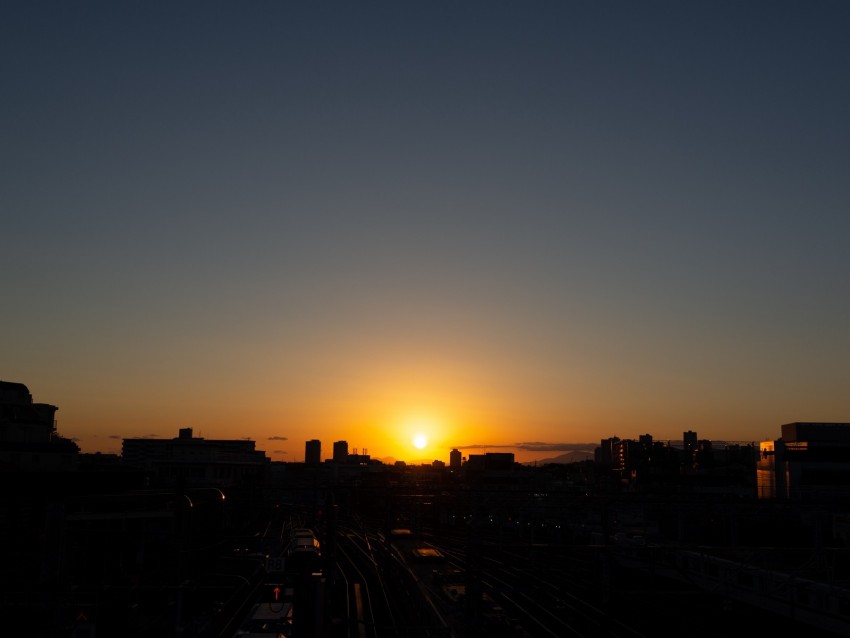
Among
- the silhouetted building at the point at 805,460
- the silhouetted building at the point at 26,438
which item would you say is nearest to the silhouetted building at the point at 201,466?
the silhouetted building at the point at 26,438

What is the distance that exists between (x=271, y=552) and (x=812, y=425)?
51745mm

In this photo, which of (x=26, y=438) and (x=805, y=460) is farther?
(x=805, y=460)

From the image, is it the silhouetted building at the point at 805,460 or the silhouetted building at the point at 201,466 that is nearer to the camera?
the silhouetted building at the point at 805,460

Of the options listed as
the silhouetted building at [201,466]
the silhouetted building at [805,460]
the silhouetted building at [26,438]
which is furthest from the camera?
the silhouetted building at [201,466]

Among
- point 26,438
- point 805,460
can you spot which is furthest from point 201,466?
point 805,460

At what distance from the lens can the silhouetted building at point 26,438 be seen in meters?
47.9

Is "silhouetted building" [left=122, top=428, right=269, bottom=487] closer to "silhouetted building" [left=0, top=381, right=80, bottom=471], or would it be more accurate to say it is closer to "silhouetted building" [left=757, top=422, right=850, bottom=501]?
"silhouetted building" [left=0, top=381, right=80, bottom=471]

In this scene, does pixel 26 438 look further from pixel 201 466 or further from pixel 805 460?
pixel 805 460

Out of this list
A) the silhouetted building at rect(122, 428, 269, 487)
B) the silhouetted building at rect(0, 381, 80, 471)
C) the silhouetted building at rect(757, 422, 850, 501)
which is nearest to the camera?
the silhouetted building at rect(0, 381, 80, 471)

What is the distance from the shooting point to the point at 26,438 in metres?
53.9

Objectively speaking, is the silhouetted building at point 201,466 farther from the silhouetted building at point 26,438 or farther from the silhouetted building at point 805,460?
the silhouetted building at point 805,460

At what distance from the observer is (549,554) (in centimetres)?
5409

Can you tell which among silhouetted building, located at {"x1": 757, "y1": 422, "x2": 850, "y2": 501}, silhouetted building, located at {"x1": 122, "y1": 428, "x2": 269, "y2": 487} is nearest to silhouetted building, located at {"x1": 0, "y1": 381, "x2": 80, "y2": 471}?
silhouetted building, located at {"x1": 122, "y1": 428, "x2": 269, "y2": 487}

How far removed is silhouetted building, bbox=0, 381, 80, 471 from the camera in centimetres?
4788
